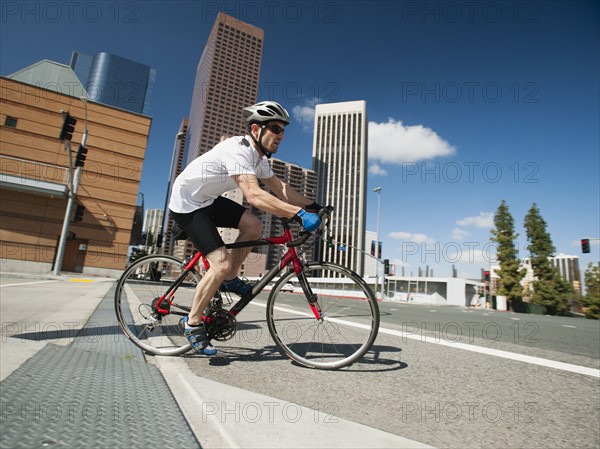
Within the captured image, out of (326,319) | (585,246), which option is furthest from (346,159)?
(326,319)

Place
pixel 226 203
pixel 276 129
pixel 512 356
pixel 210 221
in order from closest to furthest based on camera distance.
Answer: pixel 210 221 → pixel 276 129 → pixel 226 203 → pixel 512 356

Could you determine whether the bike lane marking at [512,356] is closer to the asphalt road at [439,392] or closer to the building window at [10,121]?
the asphalt road at [439,392]

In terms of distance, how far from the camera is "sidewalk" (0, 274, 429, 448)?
3.28 feet

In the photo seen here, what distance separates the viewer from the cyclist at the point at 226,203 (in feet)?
7.78

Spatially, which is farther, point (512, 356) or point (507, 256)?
point (507, 256)

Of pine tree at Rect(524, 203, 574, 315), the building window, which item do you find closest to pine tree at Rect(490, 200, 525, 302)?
pine tree at Rect(524, 203, 574, 315)

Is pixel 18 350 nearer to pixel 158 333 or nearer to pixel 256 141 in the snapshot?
pixel 158 333

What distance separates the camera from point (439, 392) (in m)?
1.89

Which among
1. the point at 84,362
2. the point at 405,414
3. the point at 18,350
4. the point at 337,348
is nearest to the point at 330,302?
the point at 337,348

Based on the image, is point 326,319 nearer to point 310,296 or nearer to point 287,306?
point 310,296

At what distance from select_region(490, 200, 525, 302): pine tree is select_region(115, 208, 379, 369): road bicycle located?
47.4 metres

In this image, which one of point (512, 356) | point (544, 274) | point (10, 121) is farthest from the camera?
point (544, 274)

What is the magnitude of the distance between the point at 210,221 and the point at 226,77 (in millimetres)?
169693

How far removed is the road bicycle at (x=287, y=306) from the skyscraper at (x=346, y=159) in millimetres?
110799
